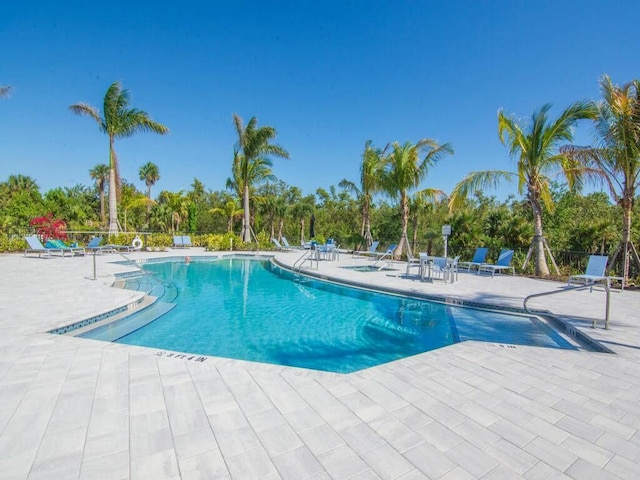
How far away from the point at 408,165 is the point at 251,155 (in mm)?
9805

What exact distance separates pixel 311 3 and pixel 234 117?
29.7 ft

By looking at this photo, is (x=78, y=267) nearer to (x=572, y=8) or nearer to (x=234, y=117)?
(x=234, y=117)

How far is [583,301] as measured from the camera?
712 cm

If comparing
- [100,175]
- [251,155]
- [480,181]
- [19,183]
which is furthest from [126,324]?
[19,183]

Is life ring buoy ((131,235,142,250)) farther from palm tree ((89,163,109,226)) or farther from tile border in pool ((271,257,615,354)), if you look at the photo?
palm tree ((89,163,109,226))

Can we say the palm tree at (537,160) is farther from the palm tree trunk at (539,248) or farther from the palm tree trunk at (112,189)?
the palm tree trunk at (112,189)

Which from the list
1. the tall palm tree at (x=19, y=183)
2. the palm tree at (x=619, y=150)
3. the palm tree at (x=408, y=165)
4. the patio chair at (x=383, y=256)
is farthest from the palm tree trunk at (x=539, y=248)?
the tall palm tree at (x=19, y=183)

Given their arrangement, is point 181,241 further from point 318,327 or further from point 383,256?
point 318,327

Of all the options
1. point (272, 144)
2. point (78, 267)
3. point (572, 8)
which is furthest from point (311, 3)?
point (78, 267)

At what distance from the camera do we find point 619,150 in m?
9.16

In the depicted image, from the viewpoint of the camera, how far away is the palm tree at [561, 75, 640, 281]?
8617 mm

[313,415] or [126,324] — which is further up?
[313,415]

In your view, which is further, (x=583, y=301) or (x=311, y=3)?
(x=311, y=3)

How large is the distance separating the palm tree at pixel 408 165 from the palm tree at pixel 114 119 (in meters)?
14.1
